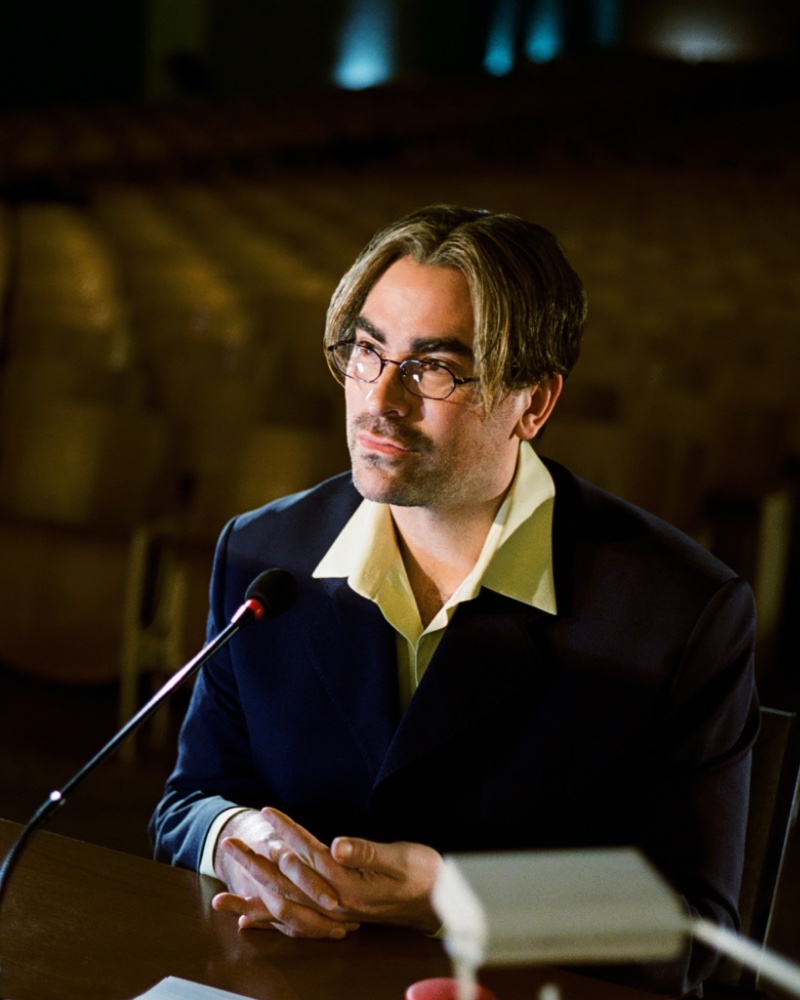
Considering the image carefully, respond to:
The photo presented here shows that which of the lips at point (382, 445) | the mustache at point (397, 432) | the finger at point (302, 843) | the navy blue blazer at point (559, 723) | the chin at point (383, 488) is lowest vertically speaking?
the finger at point (302, 843)

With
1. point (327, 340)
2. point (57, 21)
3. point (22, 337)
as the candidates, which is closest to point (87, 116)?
point (57, 21)

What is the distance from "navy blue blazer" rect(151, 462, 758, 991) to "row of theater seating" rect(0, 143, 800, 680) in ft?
2.69

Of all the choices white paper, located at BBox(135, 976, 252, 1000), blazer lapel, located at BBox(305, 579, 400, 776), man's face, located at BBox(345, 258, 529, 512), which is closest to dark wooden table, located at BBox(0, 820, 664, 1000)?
white paper, located at BBox(135, 976, 252, 1000)

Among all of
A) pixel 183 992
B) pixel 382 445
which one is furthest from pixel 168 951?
pixel 382 445

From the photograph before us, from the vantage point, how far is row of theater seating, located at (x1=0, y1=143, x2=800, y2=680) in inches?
58.2

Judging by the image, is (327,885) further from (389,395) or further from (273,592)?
(389,395)

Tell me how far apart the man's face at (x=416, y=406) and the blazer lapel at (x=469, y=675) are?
68 mm

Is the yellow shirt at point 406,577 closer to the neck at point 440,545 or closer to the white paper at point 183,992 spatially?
the neck at point 440,545

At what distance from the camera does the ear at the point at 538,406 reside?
2.03 ft

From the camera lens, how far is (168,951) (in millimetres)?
462

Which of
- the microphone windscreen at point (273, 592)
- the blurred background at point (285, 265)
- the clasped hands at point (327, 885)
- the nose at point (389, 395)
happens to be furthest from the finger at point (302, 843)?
the blurred background at point (285, 265)

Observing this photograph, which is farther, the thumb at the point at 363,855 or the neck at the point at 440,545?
the neck at the point at 440,545

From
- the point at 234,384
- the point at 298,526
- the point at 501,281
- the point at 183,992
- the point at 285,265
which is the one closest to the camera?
the point at 183,992

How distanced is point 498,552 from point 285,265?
2560 mm
